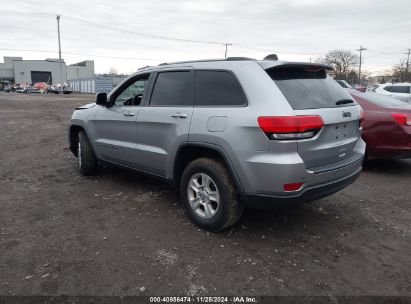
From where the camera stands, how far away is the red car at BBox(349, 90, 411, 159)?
→ 570 centimetres

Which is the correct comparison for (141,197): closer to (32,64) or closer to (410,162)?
(410,162)

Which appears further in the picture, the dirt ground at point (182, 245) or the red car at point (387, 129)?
the red car at point (387, 129)

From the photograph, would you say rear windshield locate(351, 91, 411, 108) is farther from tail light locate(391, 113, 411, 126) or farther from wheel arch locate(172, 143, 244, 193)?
wheel arch locate(172, 143, 244, 193)

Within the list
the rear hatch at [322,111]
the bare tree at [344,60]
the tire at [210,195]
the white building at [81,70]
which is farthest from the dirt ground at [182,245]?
the white building at [81,70]

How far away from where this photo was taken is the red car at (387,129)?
5.70 meters

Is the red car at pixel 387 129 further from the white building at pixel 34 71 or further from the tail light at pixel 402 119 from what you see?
the white building at pixel 34 71

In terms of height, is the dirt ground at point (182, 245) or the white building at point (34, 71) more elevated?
the white building at point (34, 71)

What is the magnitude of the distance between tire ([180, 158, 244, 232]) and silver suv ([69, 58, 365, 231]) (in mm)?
10

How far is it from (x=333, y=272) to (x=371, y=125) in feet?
11.9

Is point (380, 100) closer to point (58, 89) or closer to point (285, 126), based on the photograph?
point (285, 126)

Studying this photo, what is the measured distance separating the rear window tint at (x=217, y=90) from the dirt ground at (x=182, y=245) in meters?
1.38

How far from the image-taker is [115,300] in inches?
106

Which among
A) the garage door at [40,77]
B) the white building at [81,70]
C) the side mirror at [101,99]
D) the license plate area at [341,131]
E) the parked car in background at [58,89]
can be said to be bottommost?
the license plate area at [341,131]

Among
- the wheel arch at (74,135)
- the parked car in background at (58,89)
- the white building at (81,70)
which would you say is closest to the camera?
the wheel arch at (74,135)
